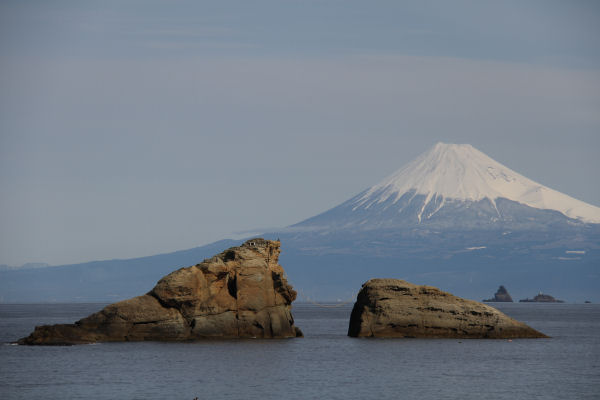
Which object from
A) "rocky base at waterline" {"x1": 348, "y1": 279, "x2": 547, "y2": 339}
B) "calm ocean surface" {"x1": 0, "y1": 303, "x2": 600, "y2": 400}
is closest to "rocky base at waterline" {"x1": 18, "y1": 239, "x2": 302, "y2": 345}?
"calm ocean surface" {"x1": 0, "y1": 303, "x2": 600, "y2": 400}

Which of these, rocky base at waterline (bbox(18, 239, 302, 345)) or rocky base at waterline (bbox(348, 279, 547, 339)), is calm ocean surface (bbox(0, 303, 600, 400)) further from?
rocky base at waterline (bbox(18, 239, 302, 345))

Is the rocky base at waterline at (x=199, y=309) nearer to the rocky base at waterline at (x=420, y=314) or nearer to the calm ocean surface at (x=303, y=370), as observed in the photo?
the calm ocean surface at (x=303, y=370)

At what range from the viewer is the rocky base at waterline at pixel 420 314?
71688mm

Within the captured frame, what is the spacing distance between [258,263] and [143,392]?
2269cm

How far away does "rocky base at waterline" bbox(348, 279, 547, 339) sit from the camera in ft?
235

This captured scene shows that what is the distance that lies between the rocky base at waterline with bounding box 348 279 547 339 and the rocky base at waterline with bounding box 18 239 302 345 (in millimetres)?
5704

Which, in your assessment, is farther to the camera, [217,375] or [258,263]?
[258,263]

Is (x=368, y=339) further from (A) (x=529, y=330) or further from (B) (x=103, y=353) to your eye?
(B) (x=103, y=353)

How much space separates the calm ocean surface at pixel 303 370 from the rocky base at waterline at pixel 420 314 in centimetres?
76

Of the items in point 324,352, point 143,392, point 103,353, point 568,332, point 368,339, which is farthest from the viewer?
point 568,332

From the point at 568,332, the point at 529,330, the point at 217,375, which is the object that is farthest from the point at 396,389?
the point at 568,332

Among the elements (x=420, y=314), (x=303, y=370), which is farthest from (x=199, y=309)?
(x=420, y=314)

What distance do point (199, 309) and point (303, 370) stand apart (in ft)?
42.8

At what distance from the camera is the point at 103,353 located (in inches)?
2534
